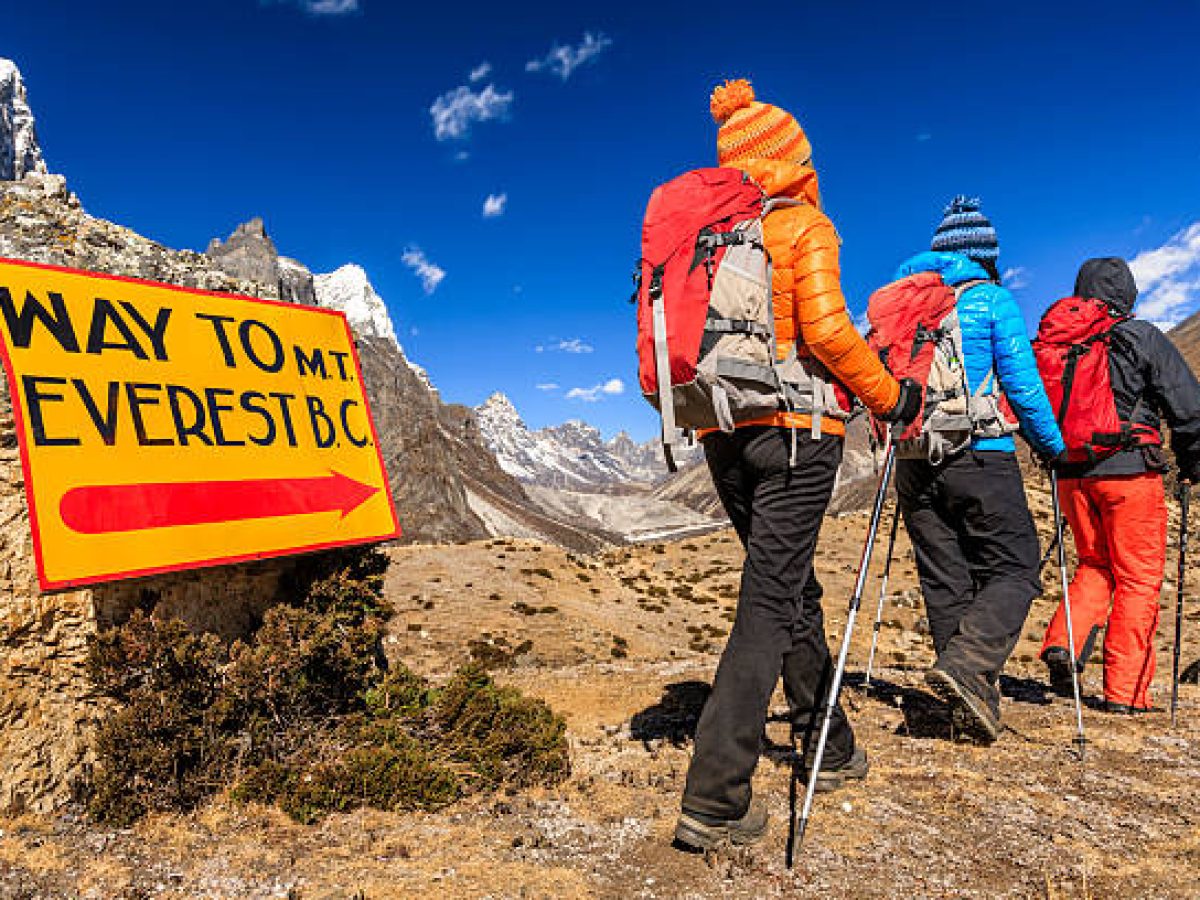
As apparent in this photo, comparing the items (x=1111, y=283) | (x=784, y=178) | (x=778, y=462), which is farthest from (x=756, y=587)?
(x=1111, y=283)

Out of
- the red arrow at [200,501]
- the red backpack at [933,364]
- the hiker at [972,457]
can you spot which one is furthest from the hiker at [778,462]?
the red arrow at [200,501]

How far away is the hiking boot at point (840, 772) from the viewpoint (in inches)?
182

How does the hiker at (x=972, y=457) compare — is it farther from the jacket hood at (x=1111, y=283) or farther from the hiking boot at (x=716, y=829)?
the hiking boot at (x=716, y=829)

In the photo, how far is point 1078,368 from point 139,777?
8.38 metres

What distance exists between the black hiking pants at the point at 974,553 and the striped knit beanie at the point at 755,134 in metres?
2.85

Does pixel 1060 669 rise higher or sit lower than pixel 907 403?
lower

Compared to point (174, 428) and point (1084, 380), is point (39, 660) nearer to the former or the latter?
point (174, 428)

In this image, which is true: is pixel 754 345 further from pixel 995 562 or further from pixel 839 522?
pixel 839 522

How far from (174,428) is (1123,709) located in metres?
8.37

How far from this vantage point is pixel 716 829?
3822 mm

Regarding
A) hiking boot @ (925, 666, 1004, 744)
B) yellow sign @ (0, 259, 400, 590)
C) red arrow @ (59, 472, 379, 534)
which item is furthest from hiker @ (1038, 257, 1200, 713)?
red arrow @ (59, 472, 379, 534)

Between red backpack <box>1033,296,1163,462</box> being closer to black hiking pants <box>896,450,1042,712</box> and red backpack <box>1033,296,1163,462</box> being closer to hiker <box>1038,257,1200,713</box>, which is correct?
hiker <box>1038,257,1200,713</box>

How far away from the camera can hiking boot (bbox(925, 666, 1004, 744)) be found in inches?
202

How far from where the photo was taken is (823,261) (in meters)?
3.88
